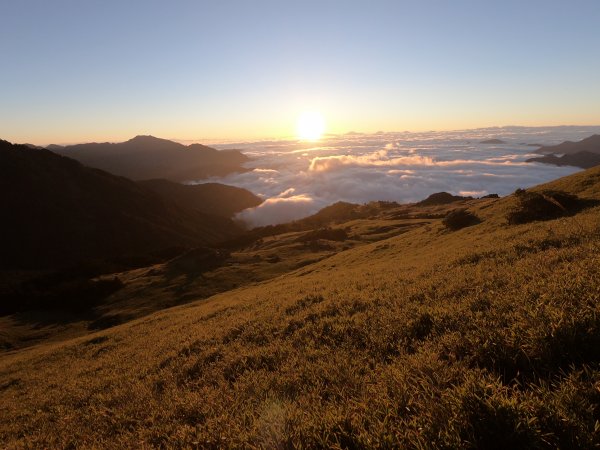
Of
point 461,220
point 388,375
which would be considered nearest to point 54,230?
point 461,220

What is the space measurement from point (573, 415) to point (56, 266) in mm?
198128

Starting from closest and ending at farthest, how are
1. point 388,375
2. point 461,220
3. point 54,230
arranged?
point 388,375 < point 461,220 < point 54,230

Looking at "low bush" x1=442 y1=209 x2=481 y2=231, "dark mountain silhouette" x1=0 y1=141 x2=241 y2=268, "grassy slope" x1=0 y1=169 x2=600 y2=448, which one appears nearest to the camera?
"grassy slope" x1=0 y1=169 x2=600 y2=448

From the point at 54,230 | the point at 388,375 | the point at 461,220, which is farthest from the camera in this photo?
the point at 54,230

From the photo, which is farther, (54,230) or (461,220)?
(54,230)

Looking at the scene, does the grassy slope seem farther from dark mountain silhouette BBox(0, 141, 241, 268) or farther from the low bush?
dark mountain silhouette BBox(0, 141, 241, 268)

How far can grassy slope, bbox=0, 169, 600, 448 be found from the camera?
4.14 metres

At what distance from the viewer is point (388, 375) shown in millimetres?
6199

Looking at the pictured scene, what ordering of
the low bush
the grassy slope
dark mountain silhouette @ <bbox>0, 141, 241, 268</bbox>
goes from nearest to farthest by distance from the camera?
the grassy slope < the low bush < dark mountain silhouette @ <bbox>0, 141, 241, 268</bbox>

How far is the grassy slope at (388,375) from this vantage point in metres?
4.14

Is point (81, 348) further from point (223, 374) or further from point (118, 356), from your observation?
point (223, 374)

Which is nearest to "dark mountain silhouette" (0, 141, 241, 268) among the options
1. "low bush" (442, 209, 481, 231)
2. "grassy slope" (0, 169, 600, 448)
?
"low bush" (442, 209, 481, 231)

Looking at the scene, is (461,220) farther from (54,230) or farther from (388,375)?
(54,230)

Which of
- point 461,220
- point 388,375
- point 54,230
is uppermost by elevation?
point 388,375
